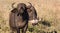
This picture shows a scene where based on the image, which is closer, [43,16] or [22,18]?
[22,18]

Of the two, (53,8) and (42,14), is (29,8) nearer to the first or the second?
(42,14)

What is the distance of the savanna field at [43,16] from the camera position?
36.7 ft

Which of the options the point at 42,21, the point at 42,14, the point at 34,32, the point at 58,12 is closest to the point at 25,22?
the point at 34,32

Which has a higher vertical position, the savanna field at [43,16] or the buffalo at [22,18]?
the buffalo at [22,18]

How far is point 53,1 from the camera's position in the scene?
688 inches

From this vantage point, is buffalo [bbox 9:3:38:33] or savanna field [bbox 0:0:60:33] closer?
buffalo [bbox 9:3:38:33]

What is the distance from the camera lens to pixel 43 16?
13.6 metres

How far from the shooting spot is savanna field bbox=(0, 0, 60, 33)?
11177 mm

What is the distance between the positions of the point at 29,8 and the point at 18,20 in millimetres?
601

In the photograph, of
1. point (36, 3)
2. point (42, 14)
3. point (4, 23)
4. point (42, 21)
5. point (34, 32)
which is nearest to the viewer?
point (34, 32)

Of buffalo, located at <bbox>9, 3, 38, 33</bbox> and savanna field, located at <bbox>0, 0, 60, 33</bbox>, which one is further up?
buffalo, located at <bbox>9, 3, 38, 33</bbox>

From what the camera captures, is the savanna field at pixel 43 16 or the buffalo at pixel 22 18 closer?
the buffalo at pixel 22 18

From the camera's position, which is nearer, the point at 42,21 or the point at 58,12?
the point at 42,21

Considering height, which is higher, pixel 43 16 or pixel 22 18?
pixel 22 18
